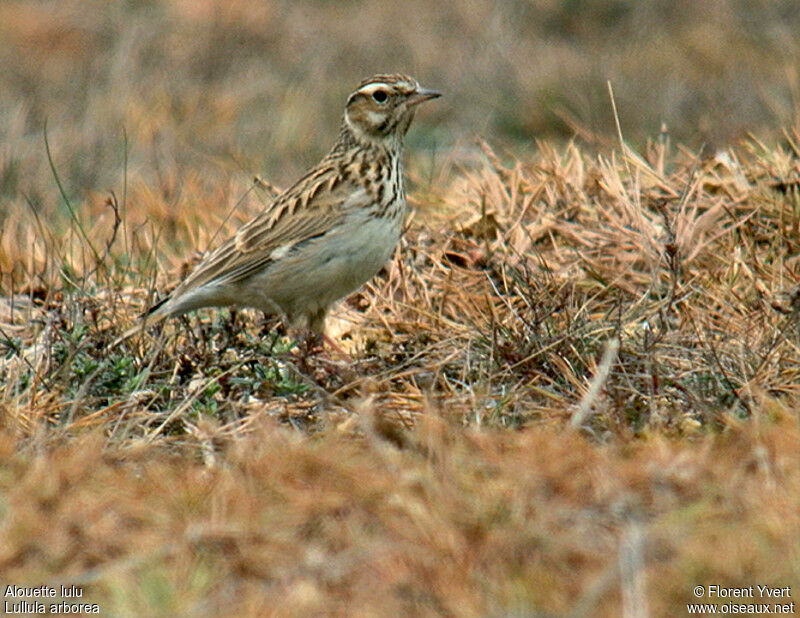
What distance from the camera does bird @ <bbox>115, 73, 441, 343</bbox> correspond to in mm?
5516

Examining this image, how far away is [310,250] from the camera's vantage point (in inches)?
221

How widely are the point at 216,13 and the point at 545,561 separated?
43.1 feet

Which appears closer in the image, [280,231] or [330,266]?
[330,266]

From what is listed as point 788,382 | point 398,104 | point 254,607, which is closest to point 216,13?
point 398,104

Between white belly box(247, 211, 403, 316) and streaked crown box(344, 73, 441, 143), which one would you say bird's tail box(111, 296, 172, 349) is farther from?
streaked crown box(344, 73, 441, 143)

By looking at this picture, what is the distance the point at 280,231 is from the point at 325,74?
29.2ft

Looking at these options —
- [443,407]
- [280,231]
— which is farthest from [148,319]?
[443,407]

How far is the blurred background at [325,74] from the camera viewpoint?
1014 centimetres

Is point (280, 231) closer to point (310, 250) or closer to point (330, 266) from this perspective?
point (310, 250)

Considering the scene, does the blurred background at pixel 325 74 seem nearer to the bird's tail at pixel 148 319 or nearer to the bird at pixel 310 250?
the bird at pixel 310 250

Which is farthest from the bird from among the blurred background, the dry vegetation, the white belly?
the blurred background

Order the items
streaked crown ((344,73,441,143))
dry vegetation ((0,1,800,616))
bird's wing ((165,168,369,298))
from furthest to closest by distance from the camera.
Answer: streaked crown ((344,73,441,143)) < bird's wing ((165,168,369,298)) < dry vegetation ((0,1,800,616))

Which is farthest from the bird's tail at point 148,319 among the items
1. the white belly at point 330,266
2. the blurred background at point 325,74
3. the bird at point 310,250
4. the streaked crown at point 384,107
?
Result: the blurred background at point 325,74

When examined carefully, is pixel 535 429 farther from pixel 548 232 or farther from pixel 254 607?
pixel 548 232
